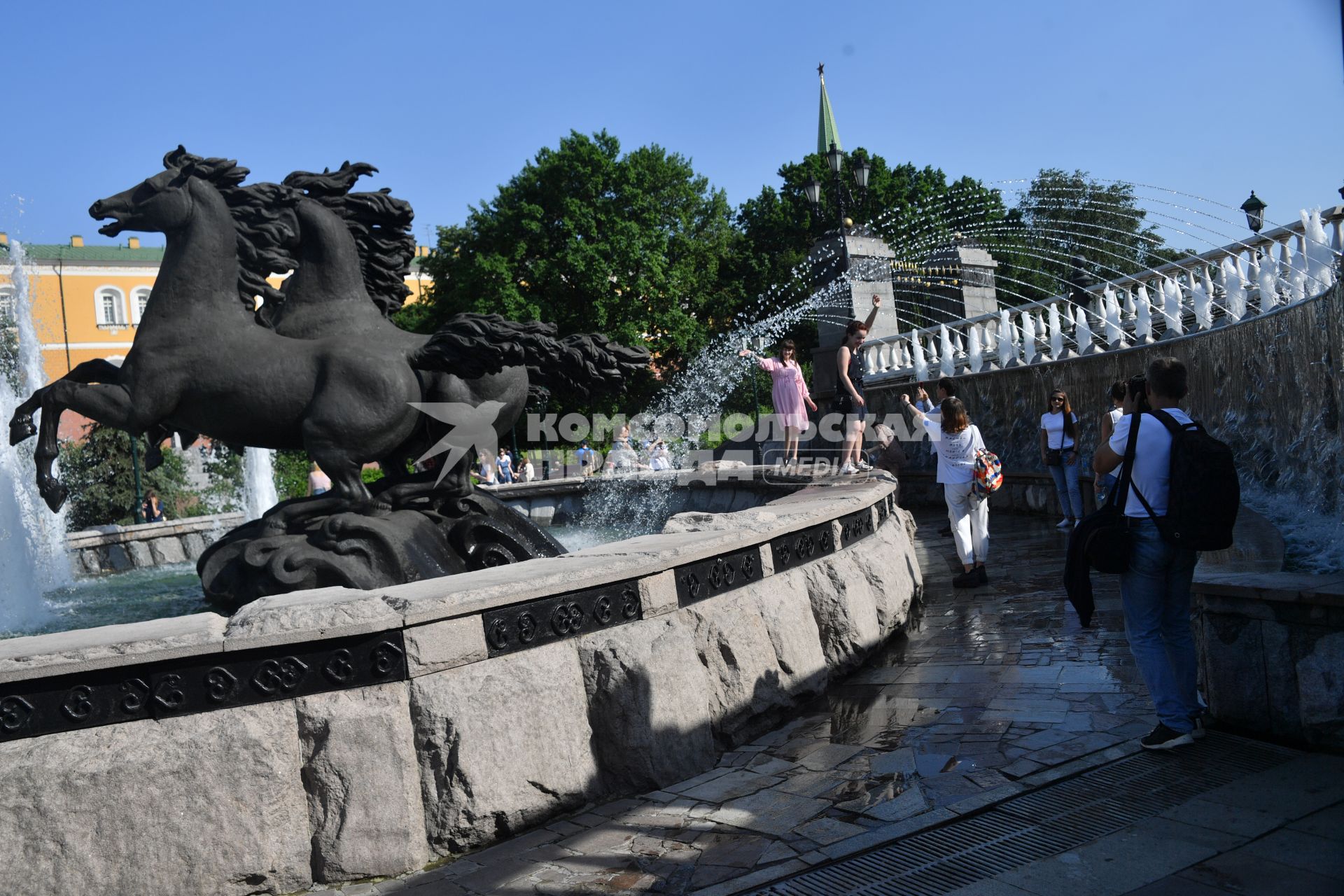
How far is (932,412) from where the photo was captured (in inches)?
410

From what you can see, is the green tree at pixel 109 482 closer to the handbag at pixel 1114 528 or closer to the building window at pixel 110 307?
the handbag at pixel 1114 528

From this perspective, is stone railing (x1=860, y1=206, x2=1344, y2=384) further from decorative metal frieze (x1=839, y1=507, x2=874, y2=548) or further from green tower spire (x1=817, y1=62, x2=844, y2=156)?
green tower spire (x1=817, y1=62, x2=844, y2=156)

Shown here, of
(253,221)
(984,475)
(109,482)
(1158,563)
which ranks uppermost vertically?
(253,221)

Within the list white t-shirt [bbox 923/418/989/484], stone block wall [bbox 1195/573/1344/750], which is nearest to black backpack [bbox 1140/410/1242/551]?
stone block wall [bbox 1195/573/1344/750]

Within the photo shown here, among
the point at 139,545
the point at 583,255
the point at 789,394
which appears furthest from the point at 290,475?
the point at 789,394

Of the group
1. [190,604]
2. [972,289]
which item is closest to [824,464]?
[190,604]

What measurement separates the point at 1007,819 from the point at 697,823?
1.08 metres

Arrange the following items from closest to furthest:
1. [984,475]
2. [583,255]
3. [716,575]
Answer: [716,575] < [984,475] < [583,255]

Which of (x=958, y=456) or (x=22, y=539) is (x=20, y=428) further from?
(x=958, y=456)

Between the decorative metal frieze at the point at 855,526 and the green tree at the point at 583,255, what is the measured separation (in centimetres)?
2365

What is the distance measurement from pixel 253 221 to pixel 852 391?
19.8 feet

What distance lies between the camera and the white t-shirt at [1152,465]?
4133 mm

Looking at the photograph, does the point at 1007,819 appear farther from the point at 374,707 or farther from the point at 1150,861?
the point at 374,707

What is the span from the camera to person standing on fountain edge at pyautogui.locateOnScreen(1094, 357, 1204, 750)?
13.5 ft
